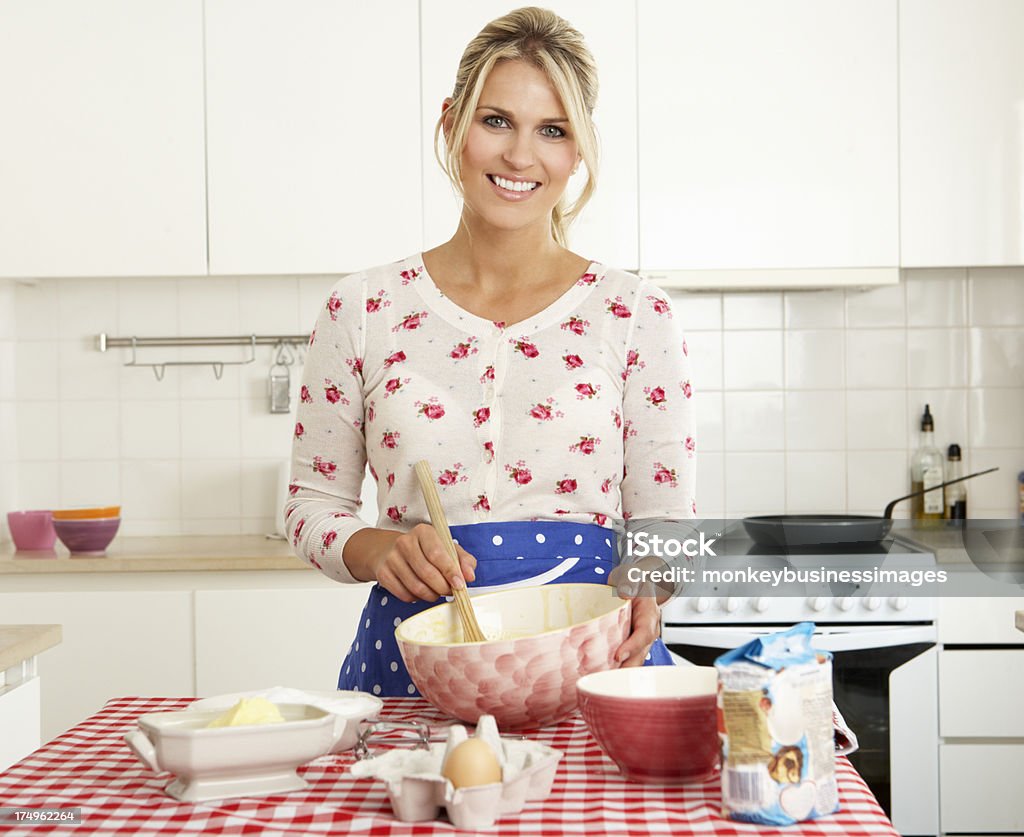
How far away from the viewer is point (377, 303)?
55.5 inches

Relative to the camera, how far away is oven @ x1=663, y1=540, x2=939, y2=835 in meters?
2.40

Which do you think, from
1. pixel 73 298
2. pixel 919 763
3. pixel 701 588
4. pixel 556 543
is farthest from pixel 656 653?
pixel 73 298

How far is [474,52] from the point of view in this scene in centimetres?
138

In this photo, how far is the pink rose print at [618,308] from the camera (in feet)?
4.58

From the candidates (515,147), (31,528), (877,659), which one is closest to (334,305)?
(515,147)

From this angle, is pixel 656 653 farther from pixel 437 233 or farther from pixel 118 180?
pixel 118 180

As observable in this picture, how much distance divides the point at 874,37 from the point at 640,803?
2.26 m

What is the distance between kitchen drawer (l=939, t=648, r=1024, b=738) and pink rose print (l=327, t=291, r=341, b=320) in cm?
160

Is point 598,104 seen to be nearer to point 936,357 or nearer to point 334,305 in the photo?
point 936,357

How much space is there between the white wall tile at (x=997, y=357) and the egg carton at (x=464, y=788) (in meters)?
2.45

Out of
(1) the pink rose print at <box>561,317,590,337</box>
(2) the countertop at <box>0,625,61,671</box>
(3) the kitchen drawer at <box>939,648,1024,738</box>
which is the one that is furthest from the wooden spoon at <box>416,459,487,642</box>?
(3) the kitchen drawer at <box>939,648,1024,738</box>

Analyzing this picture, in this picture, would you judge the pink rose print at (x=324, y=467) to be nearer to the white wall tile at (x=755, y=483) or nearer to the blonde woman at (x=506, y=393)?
the blonde woman at (x=506, y=393)

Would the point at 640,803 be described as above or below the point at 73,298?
below

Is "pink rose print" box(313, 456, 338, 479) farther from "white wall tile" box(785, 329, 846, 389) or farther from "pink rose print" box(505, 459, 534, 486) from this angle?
"white wall tile" box(785, 329, 846, 389)
